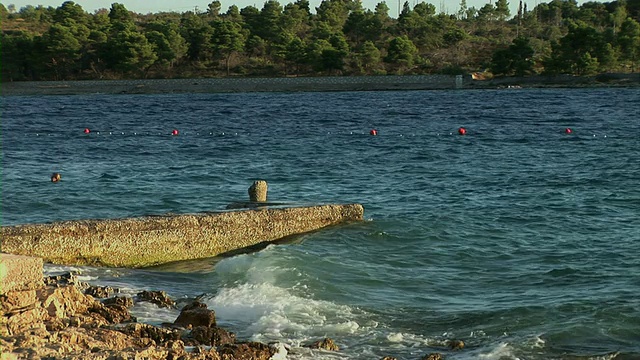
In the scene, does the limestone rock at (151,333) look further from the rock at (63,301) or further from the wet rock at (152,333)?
the rock at (63,301)

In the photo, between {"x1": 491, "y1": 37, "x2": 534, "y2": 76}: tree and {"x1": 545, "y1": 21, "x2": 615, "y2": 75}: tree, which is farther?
{"x1": 491, "y1": 37, "x2": 534, "y2": 76}: tree

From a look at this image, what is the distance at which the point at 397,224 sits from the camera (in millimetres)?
17688

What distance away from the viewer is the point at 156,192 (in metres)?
22.1

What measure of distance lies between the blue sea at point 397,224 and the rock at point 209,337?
64 centimetres

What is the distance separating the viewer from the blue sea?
1067cm

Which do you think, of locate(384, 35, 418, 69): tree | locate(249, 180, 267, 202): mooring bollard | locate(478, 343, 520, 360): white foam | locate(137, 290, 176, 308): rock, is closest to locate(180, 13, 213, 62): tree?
locate(384, 35, 418, 69): tree

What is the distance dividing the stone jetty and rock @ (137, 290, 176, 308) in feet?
7.53

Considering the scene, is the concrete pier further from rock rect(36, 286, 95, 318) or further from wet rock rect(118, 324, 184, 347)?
wet rock rect(118, 324, 184, 347)

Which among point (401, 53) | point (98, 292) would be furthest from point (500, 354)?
point (401, 53)

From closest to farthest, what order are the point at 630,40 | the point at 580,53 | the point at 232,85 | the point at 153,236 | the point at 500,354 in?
1. the point at 500,354
2. the point at 153,236
3. the point at 630,40
4. the point at 580,53
5. the point at 232,85

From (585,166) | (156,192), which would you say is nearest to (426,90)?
(585,166)

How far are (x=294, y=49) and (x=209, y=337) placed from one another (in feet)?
326

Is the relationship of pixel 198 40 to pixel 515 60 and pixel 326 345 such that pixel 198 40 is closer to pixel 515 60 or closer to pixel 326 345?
pixel 515 60

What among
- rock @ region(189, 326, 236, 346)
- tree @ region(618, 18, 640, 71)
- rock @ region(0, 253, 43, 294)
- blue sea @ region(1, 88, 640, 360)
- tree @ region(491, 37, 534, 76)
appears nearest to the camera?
rock @ region(189, 326, 236, 346)
